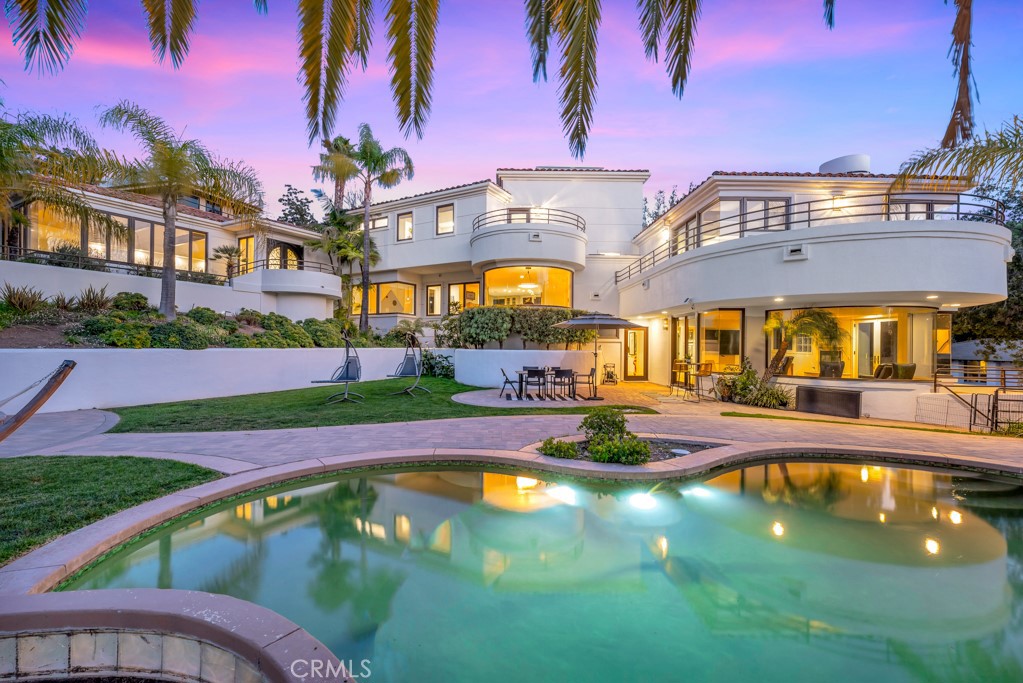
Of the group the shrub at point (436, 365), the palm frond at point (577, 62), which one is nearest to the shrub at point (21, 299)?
the shrub at point (436, 365)

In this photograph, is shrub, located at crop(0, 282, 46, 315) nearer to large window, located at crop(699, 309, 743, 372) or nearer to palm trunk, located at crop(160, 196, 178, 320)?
palm trunk, located at crop(160, 196, 178, 320)

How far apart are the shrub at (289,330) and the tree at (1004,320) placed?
27159 millimetres

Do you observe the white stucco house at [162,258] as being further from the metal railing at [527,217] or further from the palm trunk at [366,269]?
the metal railing at [527,217]

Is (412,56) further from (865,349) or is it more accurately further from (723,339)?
(865,349)

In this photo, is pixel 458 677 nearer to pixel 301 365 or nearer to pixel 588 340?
pixel 301 365

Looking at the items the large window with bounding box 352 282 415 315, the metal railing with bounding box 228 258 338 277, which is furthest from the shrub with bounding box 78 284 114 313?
the large window with bounding box 352 282 415 315

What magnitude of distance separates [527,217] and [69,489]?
20.1 m

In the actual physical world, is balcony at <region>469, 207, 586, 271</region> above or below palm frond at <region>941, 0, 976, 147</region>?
above

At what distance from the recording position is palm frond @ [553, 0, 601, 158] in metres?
1.48

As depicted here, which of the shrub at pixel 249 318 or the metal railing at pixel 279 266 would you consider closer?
the shrub at pixel 249 318

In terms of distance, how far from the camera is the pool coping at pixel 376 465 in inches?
134

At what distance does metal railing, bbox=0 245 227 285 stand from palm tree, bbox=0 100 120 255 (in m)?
1.29

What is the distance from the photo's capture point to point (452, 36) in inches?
63.4

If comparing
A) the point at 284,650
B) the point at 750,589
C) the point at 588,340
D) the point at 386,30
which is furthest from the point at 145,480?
the point at 588,340
